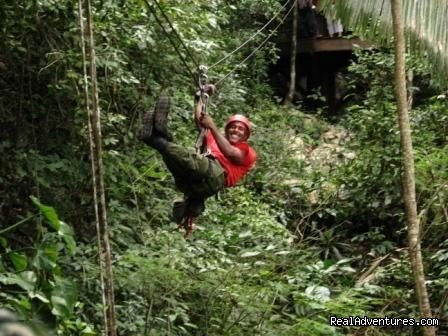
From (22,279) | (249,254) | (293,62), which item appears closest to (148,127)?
(22,279)

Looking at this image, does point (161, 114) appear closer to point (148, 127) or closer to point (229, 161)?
point (148, 127)

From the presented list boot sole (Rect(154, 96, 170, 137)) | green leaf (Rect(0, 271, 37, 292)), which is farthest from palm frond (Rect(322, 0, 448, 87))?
green leaf (Rect(0, 271, 37, 292))

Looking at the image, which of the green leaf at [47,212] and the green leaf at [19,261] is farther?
the green leaf at [19,261]

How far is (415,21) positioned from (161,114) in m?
1.79

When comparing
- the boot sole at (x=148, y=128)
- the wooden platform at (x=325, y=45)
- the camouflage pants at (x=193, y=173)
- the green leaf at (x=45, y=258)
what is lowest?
the green leaf at (x=45, y=258)

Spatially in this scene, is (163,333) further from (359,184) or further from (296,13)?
(296,13)

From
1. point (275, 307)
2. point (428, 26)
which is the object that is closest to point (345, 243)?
point (275, 307)

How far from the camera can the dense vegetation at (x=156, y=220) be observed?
4.05m

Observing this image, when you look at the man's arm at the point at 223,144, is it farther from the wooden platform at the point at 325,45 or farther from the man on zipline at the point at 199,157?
the wooden platform at the point at 325,45

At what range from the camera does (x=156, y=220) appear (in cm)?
507

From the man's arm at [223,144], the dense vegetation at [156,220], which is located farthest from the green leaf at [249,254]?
the man's arm at [223,144]

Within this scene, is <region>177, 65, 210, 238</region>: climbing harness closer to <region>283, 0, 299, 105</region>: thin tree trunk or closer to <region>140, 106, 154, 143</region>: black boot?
<region>140, 106, 154, 143</region>: black boot

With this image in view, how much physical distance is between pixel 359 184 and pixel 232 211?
1.29 metres

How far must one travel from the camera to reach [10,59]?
14.6 ft
